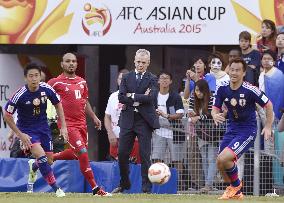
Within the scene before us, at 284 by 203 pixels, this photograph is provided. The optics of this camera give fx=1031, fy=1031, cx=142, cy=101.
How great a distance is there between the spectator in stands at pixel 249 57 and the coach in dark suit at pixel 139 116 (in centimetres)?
201

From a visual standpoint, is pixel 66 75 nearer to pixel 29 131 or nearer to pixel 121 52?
pixel 29 131

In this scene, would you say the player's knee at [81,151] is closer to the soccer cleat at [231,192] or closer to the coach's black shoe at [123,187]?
the coach's black shoe at [123,187]

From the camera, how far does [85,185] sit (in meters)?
20.2

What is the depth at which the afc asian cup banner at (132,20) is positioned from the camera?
67.9 feet

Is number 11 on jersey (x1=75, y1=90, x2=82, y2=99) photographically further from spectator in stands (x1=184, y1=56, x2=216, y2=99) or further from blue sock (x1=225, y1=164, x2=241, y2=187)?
blue sock (x1=225, y1=164, x2=241, y2=187)

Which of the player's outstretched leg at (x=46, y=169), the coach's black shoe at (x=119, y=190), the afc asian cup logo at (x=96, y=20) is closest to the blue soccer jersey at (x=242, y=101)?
the coach's black shoe at (x=119, y=190)

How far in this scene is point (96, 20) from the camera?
70.0ft

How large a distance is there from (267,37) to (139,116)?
3102 millimetres

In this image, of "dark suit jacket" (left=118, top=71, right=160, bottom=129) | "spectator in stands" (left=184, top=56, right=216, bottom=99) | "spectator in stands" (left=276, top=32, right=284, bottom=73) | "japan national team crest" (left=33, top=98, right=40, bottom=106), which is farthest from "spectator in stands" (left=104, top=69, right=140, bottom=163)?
"japan national team crest" (left=33, top=98, right=40, bottom=106)

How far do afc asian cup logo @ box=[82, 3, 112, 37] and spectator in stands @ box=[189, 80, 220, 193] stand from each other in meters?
3.18

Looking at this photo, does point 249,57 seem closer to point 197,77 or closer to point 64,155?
point 197,77

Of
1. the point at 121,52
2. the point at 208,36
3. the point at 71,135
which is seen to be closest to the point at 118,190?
the point at 71,135

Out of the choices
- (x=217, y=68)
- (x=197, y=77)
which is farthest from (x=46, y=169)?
(x=197, y=77)

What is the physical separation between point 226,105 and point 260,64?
2.70 metres
